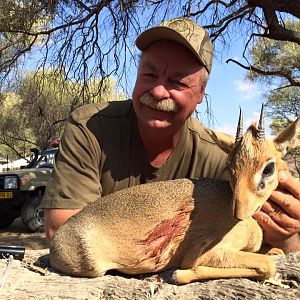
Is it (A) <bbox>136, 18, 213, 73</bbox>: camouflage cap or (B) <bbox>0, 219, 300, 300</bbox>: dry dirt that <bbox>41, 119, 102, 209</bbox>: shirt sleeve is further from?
(A) <bbox>136, 18, 213, 73</bbox>: camouflage cap

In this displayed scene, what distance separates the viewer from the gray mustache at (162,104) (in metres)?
2.62

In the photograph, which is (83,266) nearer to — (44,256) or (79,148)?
(44,256)

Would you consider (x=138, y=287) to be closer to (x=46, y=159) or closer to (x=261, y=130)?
(x=261, y=130)

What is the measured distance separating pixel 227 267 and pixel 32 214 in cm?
909

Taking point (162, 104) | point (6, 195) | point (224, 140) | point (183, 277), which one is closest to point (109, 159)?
point (162, 104)

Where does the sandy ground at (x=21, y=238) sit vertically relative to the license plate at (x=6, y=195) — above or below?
below

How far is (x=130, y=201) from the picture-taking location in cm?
229

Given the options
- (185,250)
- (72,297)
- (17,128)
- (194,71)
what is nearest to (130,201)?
(185,250)

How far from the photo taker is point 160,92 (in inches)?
102

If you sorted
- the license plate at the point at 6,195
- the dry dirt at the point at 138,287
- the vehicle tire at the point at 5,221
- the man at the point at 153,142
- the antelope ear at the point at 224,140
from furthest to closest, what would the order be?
the vehicle tire at the point at 5,221 → the license plate at the point at 6,195 → the man at the point at 153,142 → the antelope ear at the point at 224,140 → the dry dirt at the point at 138,287

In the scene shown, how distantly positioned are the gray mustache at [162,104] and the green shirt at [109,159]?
0.40 meters

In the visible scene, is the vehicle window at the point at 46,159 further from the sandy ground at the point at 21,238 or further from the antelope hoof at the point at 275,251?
the antelope hoof at the point at 275,251

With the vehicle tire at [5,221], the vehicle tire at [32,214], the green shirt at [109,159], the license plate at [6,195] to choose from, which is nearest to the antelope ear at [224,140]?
the green shirt at [109,159]

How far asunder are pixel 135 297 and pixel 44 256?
2.39 ft
